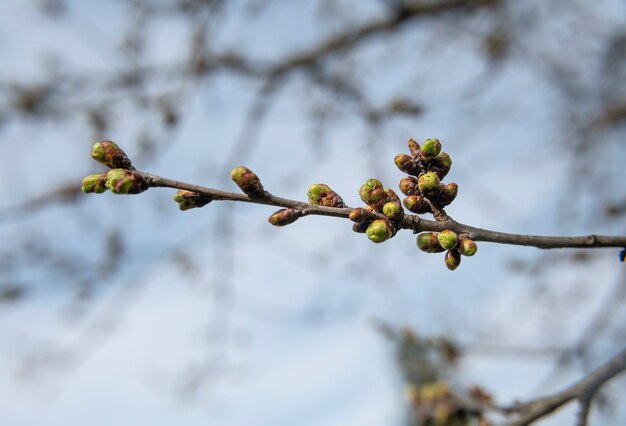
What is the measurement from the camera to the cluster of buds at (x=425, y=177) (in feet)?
4.57

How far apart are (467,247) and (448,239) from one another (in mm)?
49

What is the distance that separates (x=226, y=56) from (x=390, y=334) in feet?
13.4

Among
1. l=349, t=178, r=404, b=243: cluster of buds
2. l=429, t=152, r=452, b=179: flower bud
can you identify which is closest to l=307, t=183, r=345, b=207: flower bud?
l=349, t=178, r=404, b=243: cluster of buds

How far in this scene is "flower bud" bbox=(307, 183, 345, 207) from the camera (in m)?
1.39

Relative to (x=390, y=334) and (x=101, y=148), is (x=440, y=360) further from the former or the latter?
(x=101, y=148)

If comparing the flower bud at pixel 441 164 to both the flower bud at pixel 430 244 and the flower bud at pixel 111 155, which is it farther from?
the flower bud at pixel 111 155

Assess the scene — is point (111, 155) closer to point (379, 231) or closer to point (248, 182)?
point (248, 182)

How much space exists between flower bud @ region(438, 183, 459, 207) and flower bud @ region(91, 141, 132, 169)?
2.61ft

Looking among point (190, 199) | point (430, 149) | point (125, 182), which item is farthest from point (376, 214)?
point (125, 182)

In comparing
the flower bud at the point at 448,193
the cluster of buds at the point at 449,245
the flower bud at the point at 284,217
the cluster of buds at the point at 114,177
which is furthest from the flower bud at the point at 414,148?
the cluster of buds at the point at 114,177

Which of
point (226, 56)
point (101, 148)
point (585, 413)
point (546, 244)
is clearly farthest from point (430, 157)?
point (226, 56)

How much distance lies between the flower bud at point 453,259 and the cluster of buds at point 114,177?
29.6 inches

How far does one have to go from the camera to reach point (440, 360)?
3.70 m

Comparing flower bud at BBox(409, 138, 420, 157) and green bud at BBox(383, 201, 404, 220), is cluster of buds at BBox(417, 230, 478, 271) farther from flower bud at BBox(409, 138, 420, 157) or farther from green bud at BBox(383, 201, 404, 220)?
flower bud at BBox(409, 138, 420, 157)
